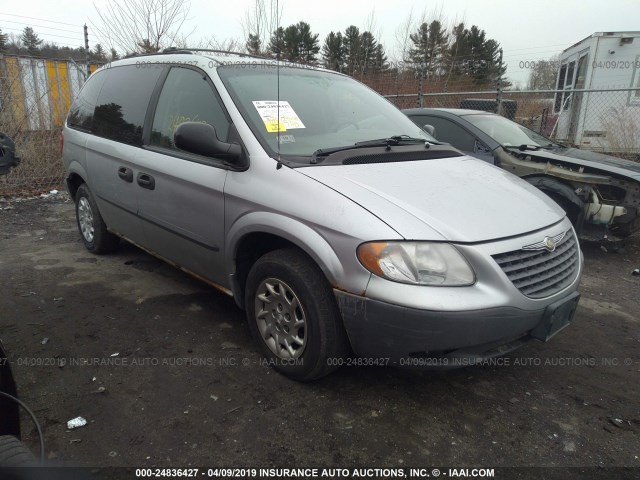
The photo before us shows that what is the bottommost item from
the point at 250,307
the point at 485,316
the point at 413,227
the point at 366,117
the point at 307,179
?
the point at 250,307

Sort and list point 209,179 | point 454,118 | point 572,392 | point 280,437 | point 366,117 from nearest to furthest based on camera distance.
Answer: point 280,437 → point 572,392 → point 209,179 → point 366,117 → point 454,118

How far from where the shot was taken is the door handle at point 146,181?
3280 millimetres

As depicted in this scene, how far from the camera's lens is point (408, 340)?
209 centimetres

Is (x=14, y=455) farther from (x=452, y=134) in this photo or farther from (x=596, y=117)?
(x=596, y=117)

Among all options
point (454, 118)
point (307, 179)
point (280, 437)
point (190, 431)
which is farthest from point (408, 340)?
point (454, 118)

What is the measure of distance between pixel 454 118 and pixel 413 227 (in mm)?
4252

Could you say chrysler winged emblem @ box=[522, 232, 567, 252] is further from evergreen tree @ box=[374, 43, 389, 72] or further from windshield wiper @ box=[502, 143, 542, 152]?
evergreen tree @ box=[374, 43, 389, 72]

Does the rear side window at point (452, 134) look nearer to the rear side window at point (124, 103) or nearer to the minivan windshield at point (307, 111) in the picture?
the minivan windshield at point (307, 111)

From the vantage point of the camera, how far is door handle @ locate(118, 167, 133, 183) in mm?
3526

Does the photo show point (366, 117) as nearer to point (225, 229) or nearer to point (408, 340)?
point (225, 229)

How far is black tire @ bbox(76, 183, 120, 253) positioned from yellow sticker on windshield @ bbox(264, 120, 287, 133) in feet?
8.02

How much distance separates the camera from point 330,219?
2215mm

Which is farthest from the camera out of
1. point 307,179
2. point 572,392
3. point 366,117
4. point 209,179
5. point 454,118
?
point 454,118

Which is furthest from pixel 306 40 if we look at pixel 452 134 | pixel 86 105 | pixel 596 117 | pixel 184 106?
pixel 184 106
